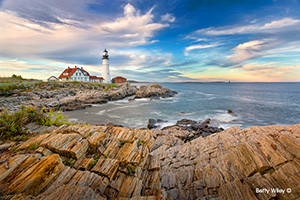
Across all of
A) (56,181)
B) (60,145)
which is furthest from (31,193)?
(60,145)

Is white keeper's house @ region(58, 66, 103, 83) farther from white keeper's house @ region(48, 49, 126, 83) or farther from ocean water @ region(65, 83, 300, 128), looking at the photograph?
ocean water @ region(65, 83, 300, 128)

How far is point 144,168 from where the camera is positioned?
276 inches

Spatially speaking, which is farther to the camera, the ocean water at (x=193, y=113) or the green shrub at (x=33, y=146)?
the ocean water at (x=193, y=113)

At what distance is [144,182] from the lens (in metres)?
6.28

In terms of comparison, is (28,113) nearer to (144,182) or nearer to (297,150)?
(144,182)

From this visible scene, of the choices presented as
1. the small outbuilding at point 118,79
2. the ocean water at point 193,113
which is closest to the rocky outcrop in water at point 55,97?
the ocean water at point 193,113

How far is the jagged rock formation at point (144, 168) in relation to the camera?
4625 millimetres

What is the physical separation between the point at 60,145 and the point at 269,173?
10.1 meters

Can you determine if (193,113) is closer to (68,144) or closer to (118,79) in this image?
(68,144)

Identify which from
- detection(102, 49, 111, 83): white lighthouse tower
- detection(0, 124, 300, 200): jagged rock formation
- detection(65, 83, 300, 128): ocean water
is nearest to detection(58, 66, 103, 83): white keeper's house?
detection(102, 49, 111, 83): white lighthouse tower

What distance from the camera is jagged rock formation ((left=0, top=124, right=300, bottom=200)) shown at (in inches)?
182

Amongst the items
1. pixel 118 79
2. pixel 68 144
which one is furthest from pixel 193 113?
pixel 118 79

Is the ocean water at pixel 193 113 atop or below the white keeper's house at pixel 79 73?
below

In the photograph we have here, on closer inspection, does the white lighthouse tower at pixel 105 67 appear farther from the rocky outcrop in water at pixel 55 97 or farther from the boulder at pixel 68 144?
the boulder at pixel 68 144
